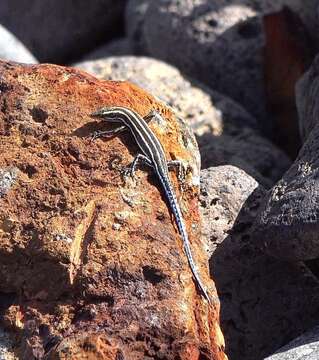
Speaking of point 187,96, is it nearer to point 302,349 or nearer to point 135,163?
point 135,163

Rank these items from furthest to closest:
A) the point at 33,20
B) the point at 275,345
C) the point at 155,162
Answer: the point at 33,20 → the point at 275,345 → the point at 155,162

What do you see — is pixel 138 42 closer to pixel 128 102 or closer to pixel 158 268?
pixel 128 102

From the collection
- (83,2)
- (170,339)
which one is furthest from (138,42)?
(170,339)

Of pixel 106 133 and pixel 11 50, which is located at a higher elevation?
pixel 11 50

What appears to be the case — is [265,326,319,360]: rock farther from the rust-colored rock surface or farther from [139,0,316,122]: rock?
[139,0,316,122]: rock

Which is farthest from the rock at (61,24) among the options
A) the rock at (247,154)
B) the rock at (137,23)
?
the rock at (247,154)

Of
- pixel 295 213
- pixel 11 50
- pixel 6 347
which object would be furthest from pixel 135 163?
pixel 11 50
